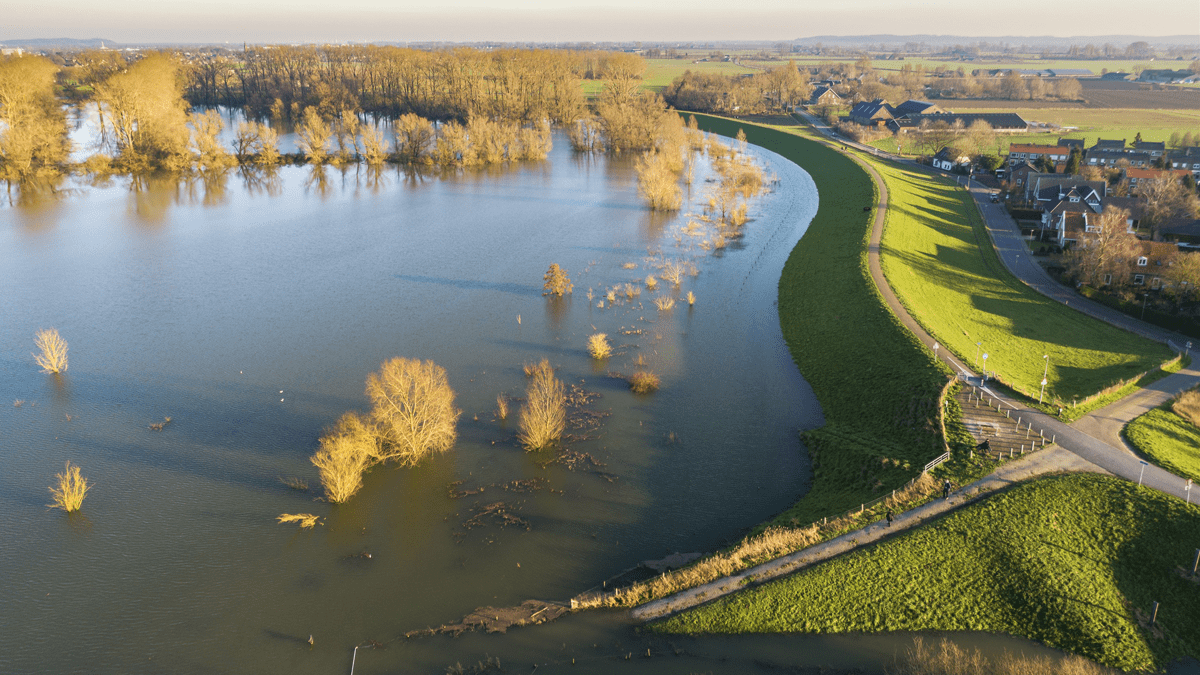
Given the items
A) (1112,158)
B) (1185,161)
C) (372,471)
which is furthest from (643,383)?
(1185,161)

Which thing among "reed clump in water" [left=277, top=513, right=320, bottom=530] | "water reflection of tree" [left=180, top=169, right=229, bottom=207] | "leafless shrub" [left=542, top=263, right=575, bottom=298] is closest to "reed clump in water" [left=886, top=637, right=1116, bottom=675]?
"reed clump in water" [left=277, top=513, right=320, bottom=530]

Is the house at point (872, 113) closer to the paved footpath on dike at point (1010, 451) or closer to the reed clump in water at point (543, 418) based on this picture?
the paved footpath on dike at point (1010, 451)

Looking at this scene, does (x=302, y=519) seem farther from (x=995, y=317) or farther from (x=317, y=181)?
(x=317, y=181)

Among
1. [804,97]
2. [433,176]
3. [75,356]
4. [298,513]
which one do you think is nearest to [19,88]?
[433,176]

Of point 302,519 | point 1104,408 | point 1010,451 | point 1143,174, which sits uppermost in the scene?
point 1143,174

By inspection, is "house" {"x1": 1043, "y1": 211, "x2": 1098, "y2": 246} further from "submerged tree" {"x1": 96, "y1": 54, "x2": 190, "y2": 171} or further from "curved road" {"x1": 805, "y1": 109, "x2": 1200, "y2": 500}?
"submerged tree" {"x1": 96, "y1": 54, "x2": 190, "y2": 171}

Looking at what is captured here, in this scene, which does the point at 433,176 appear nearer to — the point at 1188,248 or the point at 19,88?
the point at 19,88

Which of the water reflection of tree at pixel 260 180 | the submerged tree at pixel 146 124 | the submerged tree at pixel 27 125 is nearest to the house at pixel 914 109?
the water reflection of tree at pixel 260 180
